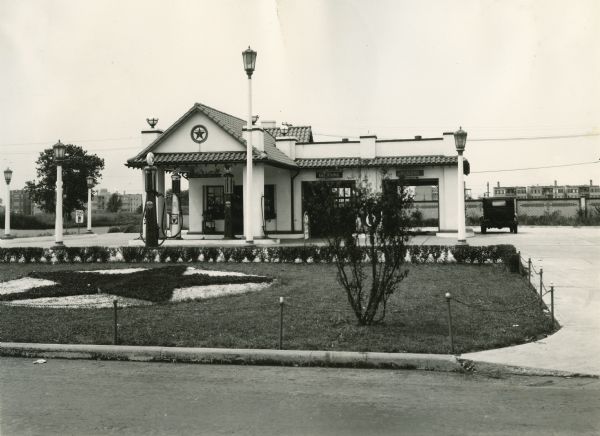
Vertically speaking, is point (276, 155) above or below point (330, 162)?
above

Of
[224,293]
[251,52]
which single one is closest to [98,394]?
[224,293]

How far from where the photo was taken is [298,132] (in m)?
38.1

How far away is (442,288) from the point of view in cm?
1298

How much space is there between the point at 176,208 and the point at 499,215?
21.1m

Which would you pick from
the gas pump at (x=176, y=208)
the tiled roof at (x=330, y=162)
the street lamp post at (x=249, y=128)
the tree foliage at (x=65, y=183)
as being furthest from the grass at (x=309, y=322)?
the tree foliage at (x=65, y=183)

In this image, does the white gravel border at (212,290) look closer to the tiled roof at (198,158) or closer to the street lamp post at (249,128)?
the street lamp post at (249,128)

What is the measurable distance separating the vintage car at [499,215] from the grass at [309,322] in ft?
83.6

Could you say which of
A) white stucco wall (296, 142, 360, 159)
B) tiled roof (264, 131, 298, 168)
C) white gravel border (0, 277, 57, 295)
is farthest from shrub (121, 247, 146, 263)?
white stucco wall (296, 142, 360, 159)

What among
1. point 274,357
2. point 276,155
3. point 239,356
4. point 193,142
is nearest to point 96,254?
point 193,142

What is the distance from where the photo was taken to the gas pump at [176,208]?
27.4 metres

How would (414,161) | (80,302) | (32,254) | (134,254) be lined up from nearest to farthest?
1. (80,302)
2. (134,254)
3. (32,254)
4. (414,161)

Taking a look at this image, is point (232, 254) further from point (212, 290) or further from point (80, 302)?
point (80, 302)

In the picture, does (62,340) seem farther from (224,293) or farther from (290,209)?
(290,209)

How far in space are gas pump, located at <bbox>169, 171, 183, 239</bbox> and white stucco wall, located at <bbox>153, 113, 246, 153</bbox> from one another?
52.7 inches
